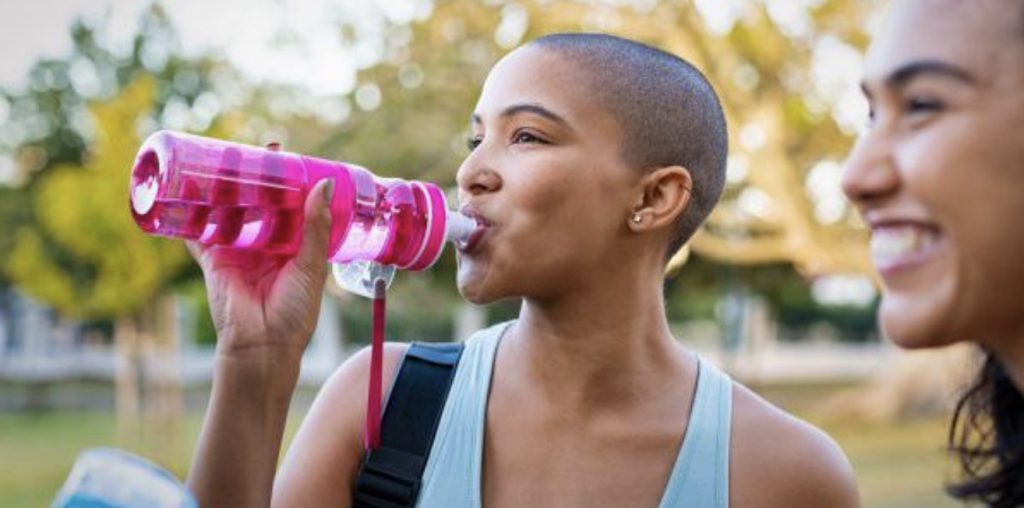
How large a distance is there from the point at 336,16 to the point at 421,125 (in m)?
1.62

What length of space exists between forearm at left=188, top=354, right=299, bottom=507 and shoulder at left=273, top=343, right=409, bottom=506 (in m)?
0.26

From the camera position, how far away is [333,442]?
202 centimetres

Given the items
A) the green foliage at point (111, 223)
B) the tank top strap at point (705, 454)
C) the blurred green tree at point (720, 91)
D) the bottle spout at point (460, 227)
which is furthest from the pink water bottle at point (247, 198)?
the green foliage at point (111, 223)

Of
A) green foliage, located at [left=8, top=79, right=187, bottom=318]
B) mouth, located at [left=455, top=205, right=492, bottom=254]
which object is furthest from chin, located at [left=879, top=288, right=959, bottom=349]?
green foliage, located at [left=8, top=79, right=187, bottom=318]

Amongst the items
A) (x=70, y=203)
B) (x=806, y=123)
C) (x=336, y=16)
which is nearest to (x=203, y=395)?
(x=70, y=203)

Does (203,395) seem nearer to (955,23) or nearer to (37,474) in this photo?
(37,474)

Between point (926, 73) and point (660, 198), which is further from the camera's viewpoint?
point (660, 198)

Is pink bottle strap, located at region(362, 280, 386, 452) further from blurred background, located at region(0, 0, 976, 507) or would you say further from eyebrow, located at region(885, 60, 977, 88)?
blurred background, located at region(0, 0, 976, 507)

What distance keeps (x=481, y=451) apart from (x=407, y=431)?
0.13 m

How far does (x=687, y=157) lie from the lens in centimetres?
225

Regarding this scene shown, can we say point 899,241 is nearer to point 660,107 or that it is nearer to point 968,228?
point 968,228

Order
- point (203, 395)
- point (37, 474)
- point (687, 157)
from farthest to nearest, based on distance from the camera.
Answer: point (203, 395) < point (37, 474) < point (687, 157)

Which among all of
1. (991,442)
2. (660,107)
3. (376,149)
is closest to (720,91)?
(376,149)

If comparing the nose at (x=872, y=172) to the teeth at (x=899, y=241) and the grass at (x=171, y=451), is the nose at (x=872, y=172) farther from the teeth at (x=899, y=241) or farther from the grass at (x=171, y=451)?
the grass at (x=171, y=451)
